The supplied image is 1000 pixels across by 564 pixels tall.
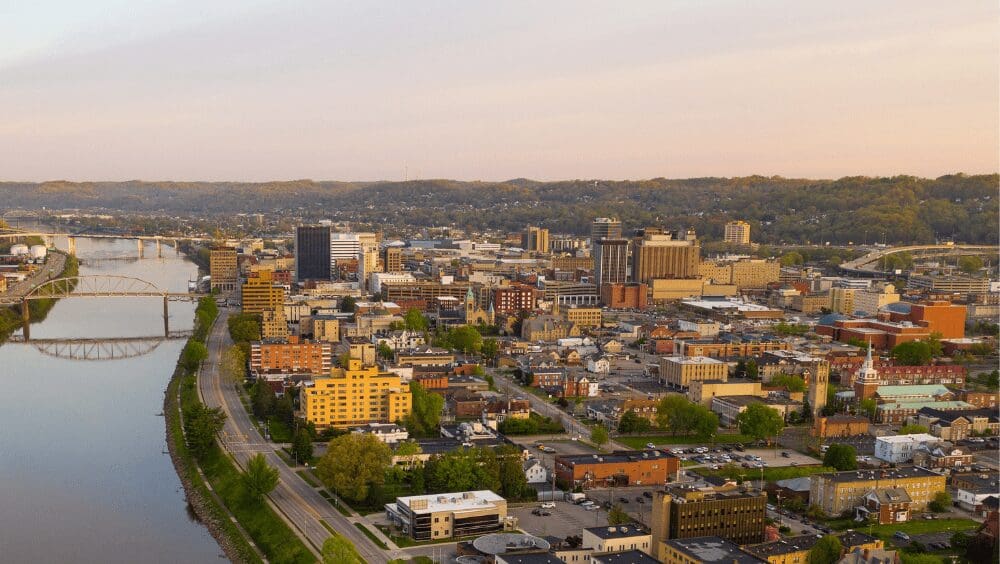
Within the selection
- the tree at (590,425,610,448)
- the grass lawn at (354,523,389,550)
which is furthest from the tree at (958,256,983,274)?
the grass lawn at (354,523,389,550)

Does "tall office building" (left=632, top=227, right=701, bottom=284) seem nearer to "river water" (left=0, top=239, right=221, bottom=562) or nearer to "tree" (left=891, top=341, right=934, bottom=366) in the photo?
"tree" (left=891, top=341, right=934, bottom=366)

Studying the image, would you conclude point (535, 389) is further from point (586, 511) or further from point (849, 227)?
point (849, 227)

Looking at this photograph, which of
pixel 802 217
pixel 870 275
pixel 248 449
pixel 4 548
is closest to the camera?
pixel 4 548

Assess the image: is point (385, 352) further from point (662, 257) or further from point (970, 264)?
point (970, 264)

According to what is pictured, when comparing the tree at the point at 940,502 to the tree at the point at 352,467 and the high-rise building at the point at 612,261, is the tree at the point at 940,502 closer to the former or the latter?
the tree at the point at 352,467

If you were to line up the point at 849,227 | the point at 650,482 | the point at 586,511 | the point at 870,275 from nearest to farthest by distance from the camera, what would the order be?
1. the point at 586,511
2. the point at 650,482
3. the point at 870,275
4. the point at 849,227

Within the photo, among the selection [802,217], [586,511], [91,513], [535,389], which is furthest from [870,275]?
[91,513]
